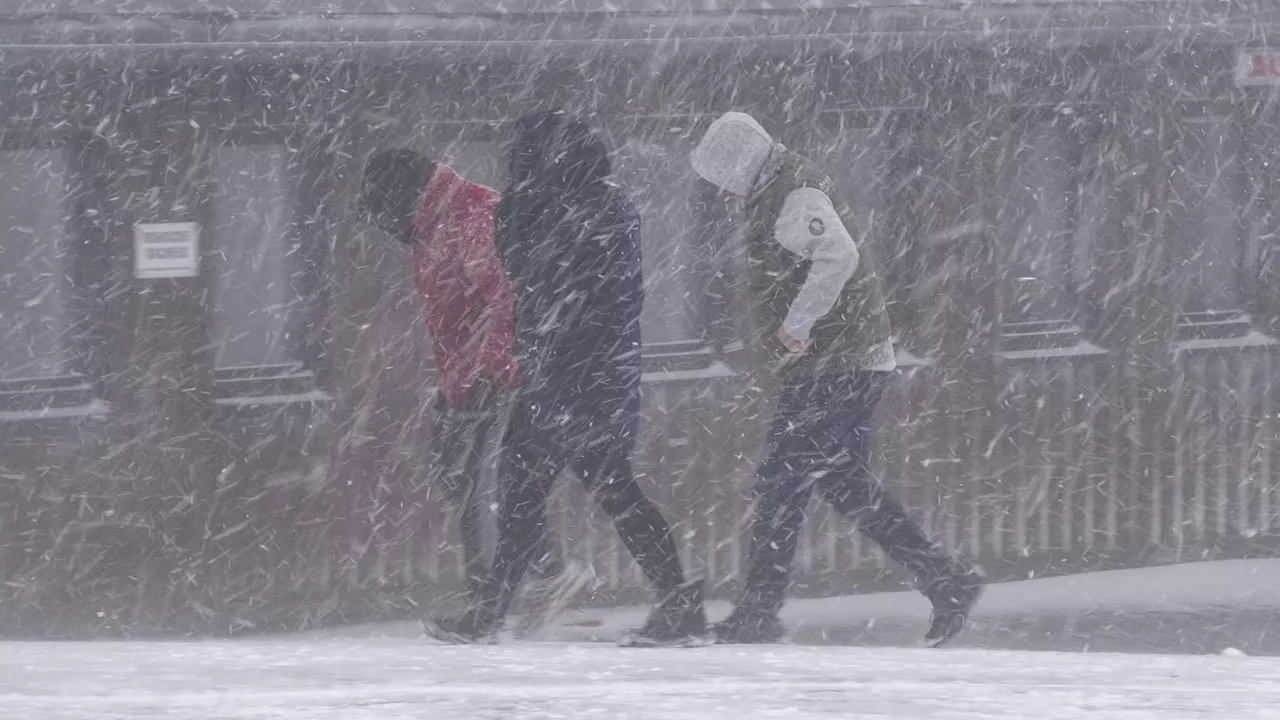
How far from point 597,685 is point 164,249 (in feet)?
18.2

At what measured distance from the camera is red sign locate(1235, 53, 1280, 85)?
759 centimetres

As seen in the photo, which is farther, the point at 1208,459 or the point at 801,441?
the point at 1208,459

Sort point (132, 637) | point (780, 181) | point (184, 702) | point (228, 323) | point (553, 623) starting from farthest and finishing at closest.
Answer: point (228, 323), point (132, 637), point (553, 623), point (780, 181), point (184, 702)

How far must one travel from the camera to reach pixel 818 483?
448 centimetres

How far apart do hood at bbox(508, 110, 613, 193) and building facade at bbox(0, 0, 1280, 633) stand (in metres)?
1.85

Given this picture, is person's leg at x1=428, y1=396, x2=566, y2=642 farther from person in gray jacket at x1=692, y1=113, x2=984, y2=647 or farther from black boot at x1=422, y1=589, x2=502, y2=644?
person in gray jacket at x1=692, y1=113, x2=984, y2=647

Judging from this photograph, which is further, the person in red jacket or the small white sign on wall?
the small white sign on wall

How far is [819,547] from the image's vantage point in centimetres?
704

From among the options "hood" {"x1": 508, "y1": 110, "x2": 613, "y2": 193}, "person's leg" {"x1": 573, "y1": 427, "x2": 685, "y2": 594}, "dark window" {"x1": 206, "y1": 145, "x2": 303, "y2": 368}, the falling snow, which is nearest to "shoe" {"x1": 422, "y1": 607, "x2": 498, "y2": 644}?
the falling snow

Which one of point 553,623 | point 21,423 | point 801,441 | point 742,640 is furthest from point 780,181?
point 21,423

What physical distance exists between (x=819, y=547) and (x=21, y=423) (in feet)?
11.7

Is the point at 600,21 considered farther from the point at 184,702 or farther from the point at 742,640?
the point at 184,702

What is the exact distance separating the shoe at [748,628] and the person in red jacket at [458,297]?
668 mm

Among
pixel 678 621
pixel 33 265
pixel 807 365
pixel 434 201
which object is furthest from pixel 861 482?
pixel 33 265
